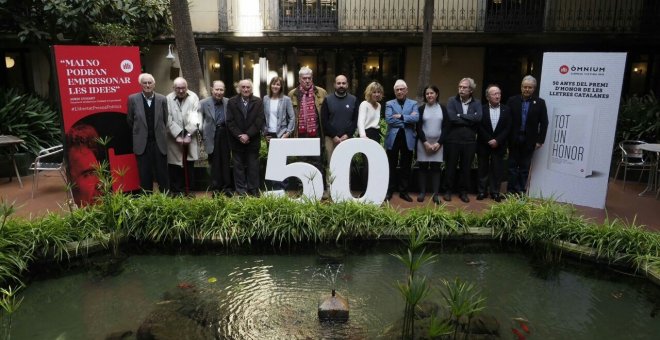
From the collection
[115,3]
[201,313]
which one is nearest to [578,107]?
[201,313]

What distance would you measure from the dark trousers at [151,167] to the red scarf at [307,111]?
1.89m

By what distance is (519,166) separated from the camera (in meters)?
6.91

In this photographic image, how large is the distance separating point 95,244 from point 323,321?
2.64 meters

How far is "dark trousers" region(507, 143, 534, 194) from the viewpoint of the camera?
22.3ft

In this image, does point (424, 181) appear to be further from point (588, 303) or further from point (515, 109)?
point (588, 303)

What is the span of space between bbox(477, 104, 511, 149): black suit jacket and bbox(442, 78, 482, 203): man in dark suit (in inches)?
4.5

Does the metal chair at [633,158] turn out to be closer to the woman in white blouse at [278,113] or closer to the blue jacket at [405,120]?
the blue jacket at [405,120]

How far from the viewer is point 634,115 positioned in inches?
361

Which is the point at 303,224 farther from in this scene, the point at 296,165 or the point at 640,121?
the point at 640,121

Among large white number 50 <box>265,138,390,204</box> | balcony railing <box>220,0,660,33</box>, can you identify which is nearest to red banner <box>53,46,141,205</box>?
large white number 50 <box>265,138,390,204</box>

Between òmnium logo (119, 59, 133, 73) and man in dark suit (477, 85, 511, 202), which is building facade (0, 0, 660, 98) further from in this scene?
òmnium logo (119, 59, 133, 73)

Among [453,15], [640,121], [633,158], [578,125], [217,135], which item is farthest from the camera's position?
[453,15]

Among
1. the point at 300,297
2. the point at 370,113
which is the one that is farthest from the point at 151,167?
the point at 300,297

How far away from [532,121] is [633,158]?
2.90 metres
